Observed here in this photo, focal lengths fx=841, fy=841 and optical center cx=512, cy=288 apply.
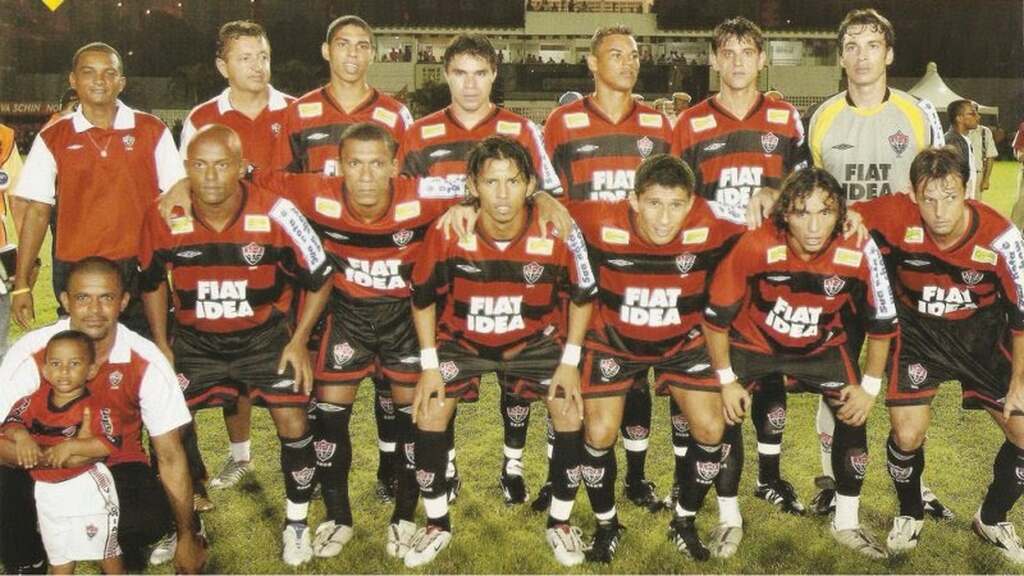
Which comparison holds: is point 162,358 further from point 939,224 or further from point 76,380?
point 939,224

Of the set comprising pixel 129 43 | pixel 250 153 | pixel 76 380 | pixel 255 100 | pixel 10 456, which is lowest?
pixel 10 456

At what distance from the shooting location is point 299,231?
11.7 feet

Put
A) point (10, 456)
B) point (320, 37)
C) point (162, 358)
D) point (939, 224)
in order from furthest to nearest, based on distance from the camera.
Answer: point (320, 37), point (939, 224), point (162, 358), point (10, 456)

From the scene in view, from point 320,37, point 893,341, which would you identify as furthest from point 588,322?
point 320,37

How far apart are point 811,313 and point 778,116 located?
1.16 m

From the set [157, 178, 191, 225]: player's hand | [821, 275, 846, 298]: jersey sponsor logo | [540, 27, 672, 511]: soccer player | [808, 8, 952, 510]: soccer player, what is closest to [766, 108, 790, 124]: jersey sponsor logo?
[808, 8, 952, 510]: soccer player

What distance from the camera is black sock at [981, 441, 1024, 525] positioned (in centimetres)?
361

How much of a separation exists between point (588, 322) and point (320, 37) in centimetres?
3451

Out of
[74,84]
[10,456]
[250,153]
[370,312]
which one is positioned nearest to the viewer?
[10,456]

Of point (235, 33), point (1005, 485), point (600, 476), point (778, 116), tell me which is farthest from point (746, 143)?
point (235, 33)

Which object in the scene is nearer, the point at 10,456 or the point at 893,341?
the point at 10,456

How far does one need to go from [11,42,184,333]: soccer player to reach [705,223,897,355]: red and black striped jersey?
2741 mm

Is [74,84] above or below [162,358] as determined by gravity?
above

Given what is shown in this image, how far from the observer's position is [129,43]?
1416 inches
